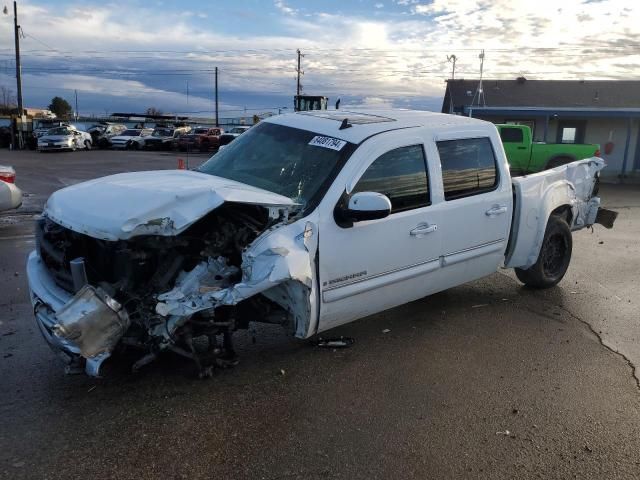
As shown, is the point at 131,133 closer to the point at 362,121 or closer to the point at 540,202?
the point at 540,202

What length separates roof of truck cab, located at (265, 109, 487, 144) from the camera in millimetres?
4531

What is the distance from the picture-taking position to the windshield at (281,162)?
4191mm

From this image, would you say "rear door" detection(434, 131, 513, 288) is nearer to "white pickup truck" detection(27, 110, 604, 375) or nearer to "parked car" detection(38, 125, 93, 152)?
"white pickup truck" detection(27, 110, 604, 375)

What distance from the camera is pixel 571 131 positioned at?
2830 centimetres

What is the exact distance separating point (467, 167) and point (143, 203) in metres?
2.95

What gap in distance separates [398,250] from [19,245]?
6.54 meters

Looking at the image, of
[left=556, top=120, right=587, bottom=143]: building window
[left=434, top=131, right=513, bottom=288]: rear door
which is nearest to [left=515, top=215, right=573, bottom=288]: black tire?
[left=434, top=131, right=513, bottom=288]: rear door

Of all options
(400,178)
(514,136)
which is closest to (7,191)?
(400,178)

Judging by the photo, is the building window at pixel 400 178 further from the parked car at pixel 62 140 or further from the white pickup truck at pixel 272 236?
the parked car at pixel 62 140

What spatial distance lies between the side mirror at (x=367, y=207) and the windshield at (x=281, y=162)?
271 millimetres

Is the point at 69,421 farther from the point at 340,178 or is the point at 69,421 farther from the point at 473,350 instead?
the point at 473,350

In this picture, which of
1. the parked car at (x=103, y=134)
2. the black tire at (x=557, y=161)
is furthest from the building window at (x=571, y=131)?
the parked car at (x=103, y=134)

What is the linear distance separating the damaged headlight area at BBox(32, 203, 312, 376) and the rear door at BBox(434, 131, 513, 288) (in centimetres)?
168

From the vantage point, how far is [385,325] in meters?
5.28
